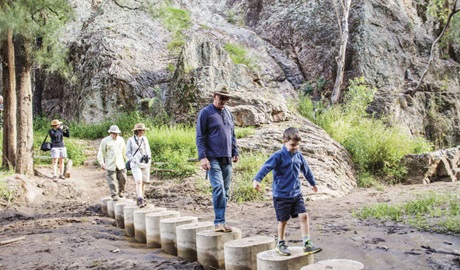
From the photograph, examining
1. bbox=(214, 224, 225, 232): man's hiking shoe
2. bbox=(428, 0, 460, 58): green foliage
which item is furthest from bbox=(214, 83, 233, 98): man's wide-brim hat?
bbox=(428, 0, 460, 58): green foliage

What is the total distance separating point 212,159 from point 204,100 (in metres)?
9.32

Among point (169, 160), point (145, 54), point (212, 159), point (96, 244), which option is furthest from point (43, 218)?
point (145, 54)

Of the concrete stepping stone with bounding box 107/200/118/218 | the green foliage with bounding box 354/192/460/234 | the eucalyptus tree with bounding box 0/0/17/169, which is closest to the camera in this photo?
the green foliage with bounding box 354/192/460/234

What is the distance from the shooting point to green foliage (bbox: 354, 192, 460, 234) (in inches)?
233

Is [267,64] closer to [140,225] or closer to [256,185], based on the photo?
[140,225]

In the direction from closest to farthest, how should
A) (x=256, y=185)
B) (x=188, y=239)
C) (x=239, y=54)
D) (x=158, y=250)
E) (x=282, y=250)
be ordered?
(x=282, y=250)
(x=256, y=185)
(x=188, y=239)
(x=158, y=250)
(x=239, y=54)

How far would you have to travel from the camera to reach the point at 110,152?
29.1 feet

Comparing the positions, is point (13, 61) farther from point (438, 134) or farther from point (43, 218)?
point (438, 134)

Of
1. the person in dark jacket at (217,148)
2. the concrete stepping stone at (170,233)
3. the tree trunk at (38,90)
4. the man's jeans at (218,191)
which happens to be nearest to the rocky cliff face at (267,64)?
the tree trunk at (38,90)

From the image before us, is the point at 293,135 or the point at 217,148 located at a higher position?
the point at 293,135

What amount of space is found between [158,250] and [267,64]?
15.8m

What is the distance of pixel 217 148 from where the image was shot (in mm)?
5223

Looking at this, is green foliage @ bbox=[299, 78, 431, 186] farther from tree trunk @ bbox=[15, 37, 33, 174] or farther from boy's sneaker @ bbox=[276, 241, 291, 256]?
tree trunk @ bbox=[15, 37, 33, 174]

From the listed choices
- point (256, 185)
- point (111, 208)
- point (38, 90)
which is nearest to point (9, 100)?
point (111, 208)
